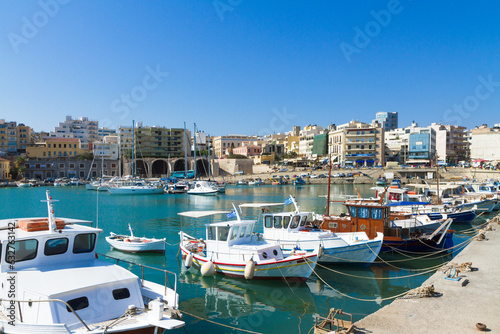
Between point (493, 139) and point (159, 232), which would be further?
point (493, 139)

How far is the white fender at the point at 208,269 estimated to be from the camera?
14773 millimetres

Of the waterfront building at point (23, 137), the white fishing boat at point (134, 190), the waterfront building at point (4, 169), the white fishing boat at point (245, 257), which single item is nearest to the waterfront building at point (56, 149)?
the waterfront building at point (23, 137)

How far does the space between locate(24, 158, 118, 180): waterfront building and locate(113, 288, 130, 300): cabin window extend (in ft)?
296

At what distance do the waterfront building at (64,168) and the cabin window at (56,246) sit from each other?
88492mm

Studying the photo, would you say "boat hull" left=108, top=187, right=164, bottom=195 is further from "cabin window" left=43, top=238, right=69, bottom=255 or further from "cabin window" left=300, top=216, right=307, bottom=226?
"cabin window" left=43, top=238, right=69, bottom=255

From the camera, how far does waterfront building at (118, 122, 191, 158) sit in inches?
4333

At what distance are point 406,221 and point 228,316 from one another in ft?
48.7

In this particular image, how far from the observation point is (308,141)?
11619cm

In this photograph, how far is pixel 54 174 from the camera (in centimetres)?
9506

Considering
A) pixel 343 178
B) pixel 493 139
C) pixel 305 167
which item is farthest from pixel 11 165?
pixel 493 139

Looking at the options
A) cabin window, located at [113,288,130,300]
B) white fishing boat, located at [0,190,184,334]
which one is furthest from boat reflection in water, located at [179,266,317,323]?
cabin window, located at [113,288,130,300]

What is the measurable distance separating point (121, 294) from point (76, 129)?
145 metres

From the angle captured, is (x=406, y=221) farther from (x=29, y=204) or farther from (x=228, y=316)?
(x=29, y=204)

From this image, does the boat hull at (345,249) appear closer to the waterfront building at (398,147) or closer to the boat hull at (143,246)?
the boat hull at (143,246)
